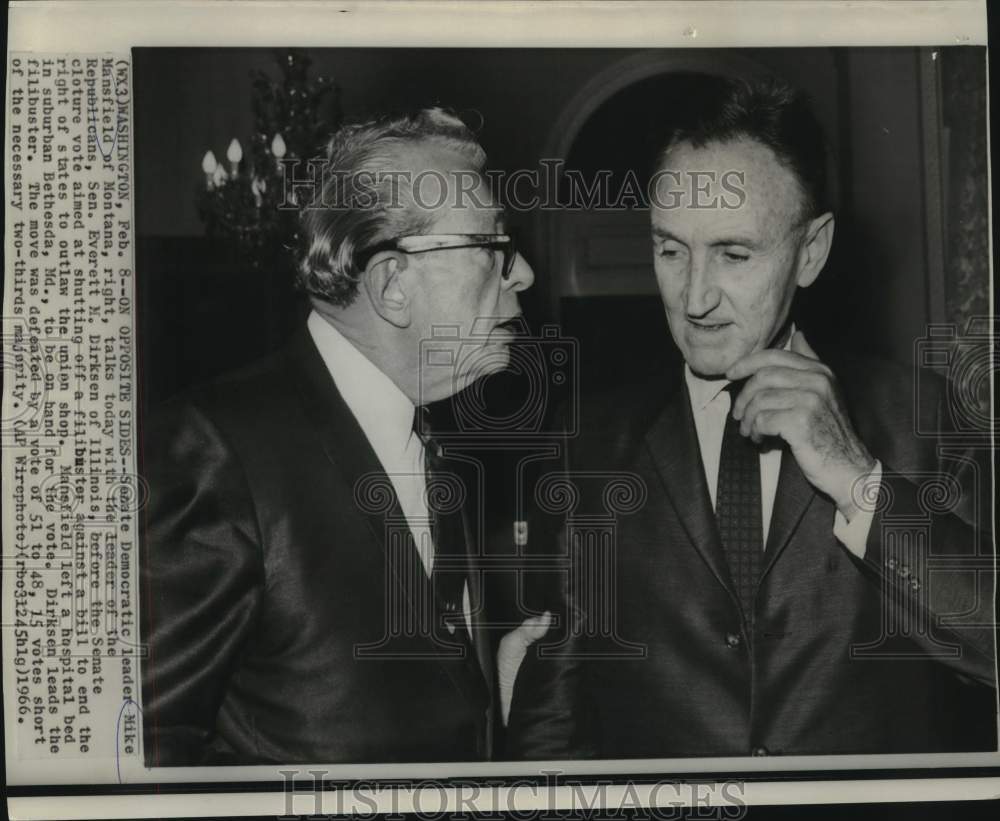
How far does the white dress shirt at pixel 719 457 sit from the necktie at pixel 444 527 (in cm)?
48

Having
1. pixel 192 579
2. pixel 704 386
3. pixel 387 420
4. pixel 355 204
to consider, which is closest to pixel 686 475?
pixel 704 386

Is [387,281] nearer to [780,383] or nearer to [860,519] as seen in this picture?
[780,383]

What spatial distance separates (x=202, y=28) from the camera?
1.98 m

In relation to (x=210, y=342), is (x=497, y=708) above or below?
below

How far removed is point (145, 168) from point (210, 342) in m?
0.36

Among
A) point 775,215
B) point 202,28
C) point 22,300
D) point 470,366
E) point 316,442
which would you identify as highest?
point 202,28

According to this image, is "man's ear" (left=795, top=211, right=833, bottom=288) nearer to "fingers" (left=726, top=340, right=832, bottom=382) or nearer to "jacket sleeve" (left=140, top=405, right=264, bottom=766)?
"fingers" (left=726, top=340, right=832, bottom=382)

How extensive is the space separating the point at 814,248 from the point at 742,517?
534 millimetres

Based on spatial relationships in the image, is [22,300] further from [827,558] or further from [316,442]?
[827,558]

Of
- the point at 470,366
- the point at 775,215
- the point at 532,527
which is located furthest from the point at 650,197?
the point at 532,527

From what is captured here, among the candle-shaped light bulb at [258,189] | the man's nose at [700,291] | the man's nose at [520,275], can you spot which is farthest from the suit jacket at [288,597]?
the man's nose at [700,291]

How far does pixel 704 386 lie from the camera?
6.46ft

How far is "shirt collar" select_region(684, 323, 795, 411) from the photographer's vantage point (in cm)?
197

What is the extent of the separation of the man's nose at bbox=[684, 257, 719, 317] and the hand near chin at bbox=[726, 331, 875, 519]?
129 mm
